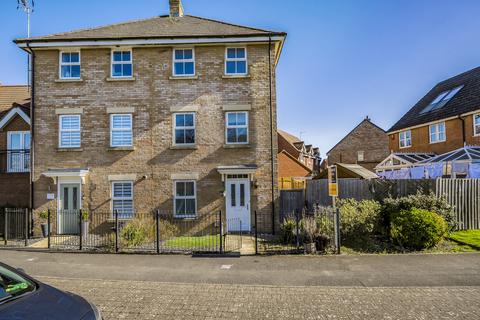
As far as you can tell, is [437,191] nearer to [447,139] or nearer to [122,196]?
[122,196]

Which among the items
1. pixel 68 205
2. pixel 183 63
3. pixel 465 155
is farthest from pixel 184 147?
pixel 465 155

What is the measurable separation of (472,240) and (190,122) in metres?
11.9

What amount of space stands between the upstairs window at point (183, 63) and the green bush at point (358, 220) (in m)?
9.25

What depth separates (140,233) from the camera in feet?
40.2

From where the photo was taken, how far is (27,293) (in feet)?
13.3

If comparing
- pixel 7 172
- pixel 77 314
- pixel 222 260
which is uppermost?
pixel 7 172

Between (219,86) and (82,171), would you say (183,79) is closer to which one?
(219,86)

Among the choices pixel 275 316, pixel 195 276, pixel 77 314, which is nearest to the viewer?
pixel 77 314

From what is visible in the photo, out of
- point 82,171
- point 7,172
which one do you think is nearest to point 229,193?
point 82,171

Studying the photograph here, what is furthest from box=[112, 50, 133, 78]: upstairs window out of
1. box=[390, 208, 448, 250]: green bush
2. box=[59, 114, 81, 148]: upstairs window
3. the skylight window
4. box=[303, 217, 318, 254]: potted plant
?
the skylight window

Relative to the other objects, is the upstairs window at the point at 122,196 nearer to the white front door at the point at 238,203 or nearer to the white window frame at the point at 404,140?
the white front door at the point at 238,203

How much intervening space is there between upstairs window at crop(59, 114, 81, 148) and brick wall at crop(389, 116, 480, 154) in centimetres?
2358

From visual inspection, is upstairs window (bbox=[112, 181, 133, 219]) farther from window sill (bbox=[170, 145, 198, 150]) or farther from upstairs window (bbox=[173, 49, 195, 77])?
upstairs window (bbox=[173, 49, 195, 77])

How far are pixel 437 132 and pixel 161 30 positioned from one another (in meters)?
21.7
